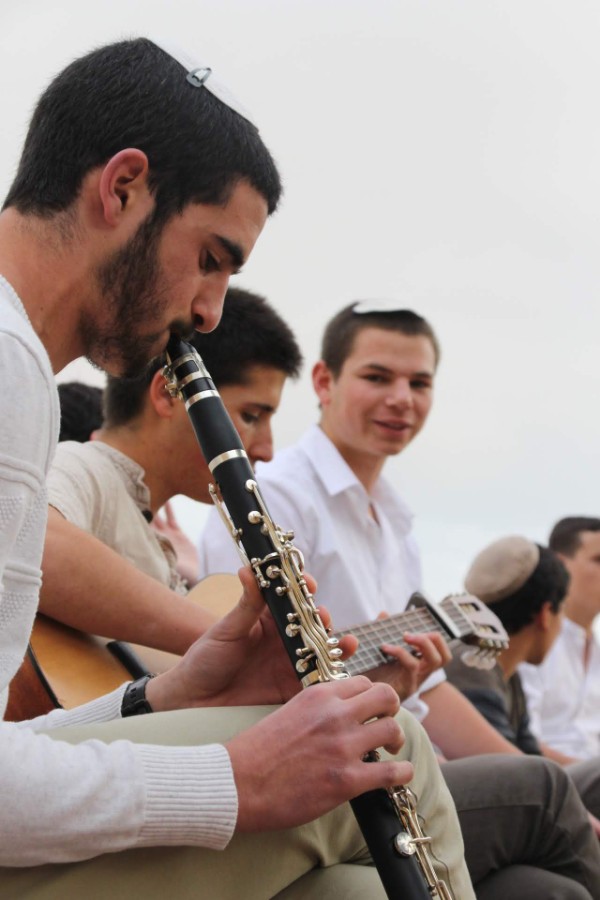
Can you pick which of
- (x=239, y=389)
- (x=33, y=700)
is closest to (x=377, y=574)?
(x=239, y=389)

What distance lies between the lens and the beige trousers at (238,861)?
3.97 feet

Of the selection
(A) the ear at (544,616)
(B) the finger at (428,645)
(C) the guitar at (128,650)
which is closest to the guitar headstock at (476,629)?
(C) the guitar at (128,650)

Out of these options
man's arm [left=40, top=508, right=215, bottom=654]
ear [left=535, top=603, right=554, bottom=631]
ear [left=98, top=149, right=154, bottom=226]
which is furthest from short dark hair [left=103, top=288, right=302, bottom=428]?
ear [left=535, top=603, right=554, bottom=631]

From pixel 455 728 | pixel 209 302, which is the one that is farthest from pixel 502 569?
pixel 209 302

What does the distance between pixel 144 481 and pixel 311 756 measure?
1336mm

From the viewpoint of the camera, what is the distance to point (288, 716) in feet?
4.26

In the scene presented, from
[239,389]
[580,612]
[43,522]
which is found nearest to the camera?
[43,522]

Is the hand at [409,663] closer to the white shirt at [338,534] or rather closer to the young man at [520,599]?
the white shirt at [338,534]

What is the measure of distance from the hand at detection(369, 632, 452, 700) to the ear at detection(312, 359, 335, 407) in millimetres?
1303

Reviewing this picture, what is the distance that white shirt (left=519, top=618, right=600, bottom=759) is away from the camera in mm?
4855

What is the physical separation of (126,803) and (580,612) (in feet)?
14.7

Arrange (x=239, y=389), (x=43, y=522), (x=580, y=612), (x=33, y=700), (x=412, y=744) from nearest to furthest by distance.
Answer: (x=43, y=522)
(x=412, y=744)
(x=33, y=700)
(x=239, y=389)
(x=580, y=612)

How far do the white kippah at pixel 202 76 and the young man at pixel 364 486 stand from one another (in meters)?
1.50

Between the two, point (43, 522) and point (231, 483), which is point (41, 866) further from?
point (231, 483)
